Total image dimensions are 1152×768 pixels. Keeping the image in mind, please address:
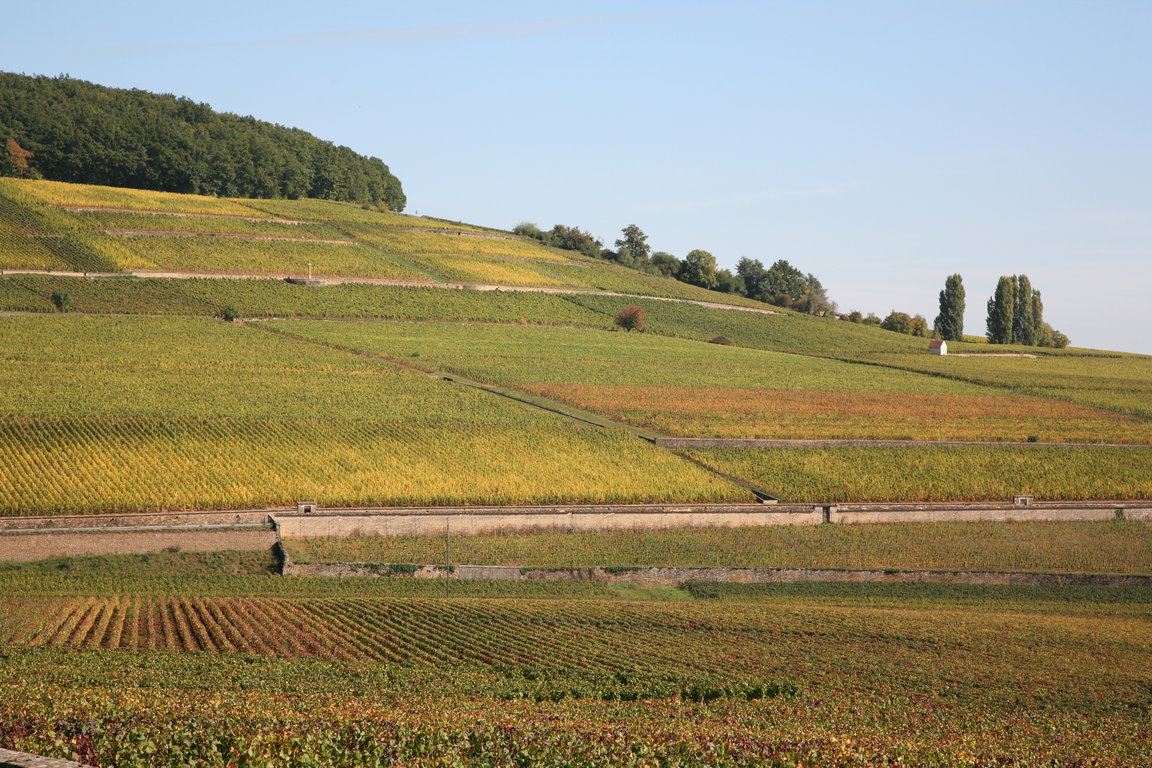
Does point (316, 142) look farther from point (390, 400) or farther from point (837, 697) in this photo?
point (837, 697)

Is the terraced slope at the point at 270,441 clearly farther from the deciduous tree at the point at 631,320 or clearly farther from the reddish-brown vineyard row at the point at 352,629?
the deciduous tree at the point at 631,320

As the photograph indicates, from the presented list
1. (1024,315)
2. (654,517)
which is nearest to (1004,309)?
(1024,315)

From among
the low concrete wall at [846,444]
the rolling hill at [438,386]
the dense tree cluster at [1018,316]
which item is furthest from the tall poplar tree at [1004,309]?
the low concrete wall at [846,444]

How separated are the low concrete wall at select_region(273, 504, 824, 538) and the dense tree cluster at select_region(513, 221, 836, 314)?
107321mm

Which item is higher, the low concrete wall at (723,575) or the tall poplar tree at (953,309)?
the tall poplar tree at (953,309)

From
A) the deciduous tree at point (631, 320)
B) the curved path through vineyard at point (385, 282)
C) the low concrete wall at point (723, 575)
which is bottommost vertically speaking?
the low concrete wall at point (723, 575)

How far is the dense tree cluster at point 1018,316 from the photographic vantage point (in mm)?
139750

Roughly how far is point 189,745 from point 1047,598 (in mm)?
35135

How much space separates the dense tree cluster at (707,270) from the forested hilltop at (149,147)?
109 ft

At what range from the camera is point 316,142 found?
177 m

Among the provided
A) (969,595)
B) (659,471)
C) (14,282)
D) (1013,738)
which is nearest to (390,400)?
(659,471)

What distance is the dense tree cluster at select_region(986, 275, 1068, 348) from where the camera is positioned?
140m

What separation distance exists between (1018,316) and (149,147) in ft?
371

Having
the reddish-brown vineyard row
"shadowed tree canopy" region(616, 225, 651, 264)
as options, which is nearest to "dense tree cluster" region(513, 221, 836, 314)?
"shadowed tree canopy" region(616, 225, 651, 264)
